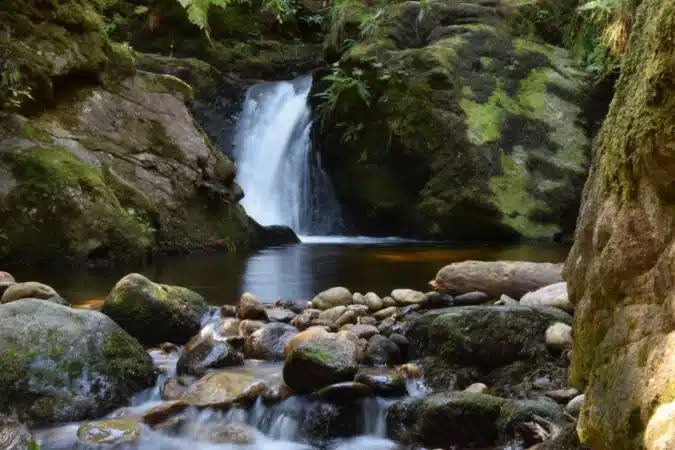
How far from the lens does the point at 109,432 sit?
3.30 meters

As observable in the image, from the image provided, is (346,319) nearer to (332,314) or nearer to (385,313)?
(332,314)

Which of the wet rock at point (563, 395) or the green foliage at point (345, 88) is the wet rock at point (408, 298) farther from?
the green foliage at point (345, 88)

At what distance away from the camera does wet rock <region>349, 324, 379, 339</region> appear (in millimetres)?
4410

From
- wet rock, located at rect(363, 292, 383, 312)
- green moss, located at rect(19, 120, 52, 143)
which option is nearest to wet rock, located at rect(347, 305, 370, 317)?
wet rock, located at rect(363, 292, 383, 312)

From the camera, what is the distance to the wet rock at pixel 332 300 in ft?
17.2

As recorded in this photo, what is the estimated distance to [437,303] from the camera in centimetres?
504

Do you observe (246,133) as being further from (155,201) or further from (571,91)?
(571,91)

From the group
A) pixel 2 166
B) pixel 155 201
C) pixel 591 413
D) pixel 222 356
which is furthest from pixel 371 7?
pixel 591 413

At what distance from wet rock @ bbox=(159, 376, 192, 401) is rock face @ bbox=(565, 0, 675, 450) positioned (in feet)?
7.35

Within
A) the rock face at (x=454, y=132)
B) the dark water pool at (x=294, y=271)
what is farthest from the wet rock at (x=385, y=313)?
the rock face at (x=454, y=132)

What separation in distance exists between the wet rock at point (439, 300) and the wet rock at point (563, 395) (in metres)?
1.68

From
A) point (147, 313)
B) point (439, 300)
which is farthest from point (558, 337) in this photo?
point (147, 313)

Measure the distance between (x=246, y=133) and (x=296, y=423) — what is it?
11126 millimetres

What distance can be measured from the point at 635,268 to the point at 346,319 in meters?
3.03
